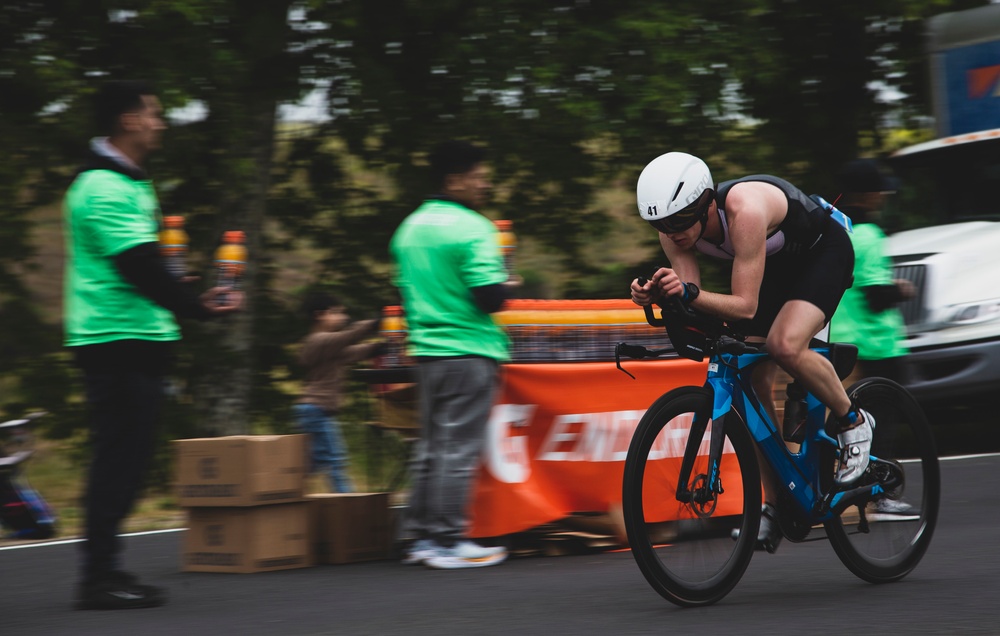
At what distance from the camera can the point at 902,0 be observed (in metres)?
13.6

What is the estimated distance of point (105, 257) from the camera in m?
5.68

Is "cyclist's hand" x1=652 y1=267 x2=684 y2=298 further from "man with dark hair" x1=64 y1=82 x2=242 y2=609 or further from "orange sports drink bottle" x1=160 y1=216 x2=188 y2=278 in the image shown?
"orange sports drink bottle" x1=160 y1=216 x2=188 y2=278

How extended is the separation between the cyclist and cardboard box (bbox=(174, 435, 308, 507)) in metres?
2.12

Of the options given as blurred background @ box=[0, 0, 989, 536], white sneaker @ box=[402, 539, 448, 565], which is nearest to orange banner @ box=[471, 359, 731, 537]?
white sneaker @ box=[402, 539, 448, 565]

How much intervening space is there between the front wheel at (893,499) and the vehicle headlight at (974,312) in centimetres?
513

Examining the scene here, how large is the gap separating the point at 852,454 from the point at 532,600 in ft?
4.78

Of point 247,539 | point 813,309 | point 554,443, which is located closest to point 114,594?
point 247,539

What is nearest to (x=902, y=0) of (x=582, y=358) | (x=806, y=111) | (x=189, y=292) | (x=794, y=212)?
(x=806, y=111)

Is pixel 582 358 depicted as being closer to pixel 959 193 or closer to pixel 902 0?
pixel 959 193

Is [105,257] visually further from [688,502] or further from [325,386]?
[325,386]

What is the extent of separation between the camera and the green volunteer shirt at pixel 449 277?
6723 millimetres

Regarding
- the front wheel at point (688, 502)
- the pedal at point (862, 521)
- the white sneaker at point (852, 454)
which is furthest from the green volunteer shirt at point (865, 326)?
the front wheel at point (688, 502)

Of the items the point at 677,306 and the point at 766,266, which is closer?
the point at 677,306

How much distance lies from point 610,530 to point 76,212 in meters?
3.21
